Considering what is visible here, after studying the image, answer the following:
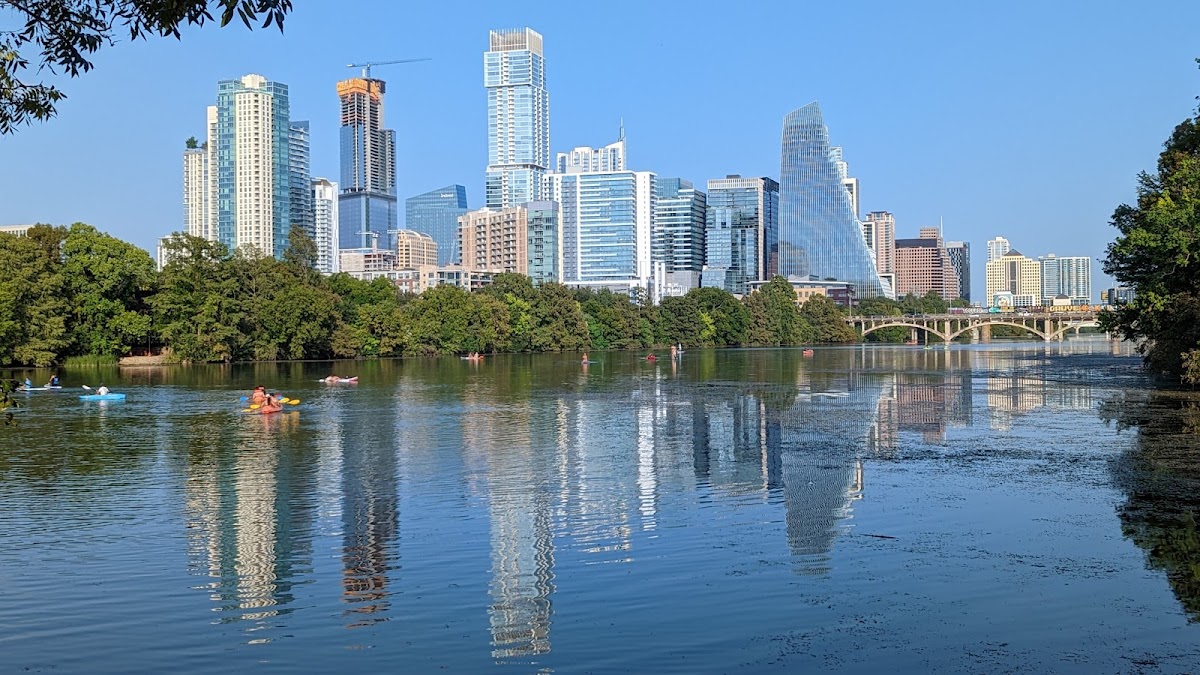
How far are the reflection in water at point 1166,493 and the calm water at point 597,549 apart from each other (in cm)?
12

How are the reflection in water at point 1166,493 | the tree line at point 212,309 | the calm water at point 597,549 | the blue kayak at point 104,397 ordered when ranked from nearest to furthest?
the calm water at point 597,549 → the reflection in water at point 1166,493 → the blue kayak at point 104,397 → the tree line at point 212,309

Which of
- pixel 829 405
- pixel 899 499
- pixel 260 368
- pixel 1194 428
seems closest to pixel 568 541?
pixel 899 499

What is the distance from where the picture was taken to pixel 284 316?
113 m

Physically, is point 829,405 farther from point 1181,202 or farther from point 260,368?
point 260,368

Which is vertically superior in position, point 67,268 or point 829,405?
point 67,268

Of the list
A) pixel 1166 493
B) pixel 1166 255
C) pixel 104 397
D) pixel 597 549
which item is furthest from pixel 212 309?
pixel 1166 493

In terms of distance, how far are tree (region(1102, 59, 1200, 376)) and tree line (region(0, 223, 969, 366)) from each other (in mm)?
80262

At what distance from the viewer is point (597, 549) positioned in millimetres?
Answer: 19297

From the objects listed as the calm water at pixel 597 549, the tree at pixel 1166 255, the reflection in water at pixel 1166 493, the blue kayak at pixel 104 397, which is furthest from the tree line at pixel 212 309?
the reflection in water at pixel 1166 493

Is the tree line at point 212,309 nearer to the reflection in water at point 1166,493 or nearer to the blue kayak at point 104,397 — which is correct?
the blue kayak at point 104,397

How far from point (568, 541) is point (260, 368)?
269ft

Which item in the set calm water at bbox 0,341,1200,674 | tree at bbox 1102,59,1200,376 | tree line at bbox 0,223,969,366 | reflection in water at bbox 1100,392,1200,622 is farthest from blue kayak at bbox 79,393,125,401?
tree at bbox 1102,59,1200,376

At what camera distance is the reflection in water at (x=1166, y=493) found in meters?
17.5

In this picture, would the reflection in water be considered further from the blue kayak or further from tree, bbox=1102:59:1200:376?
the blue kayak
